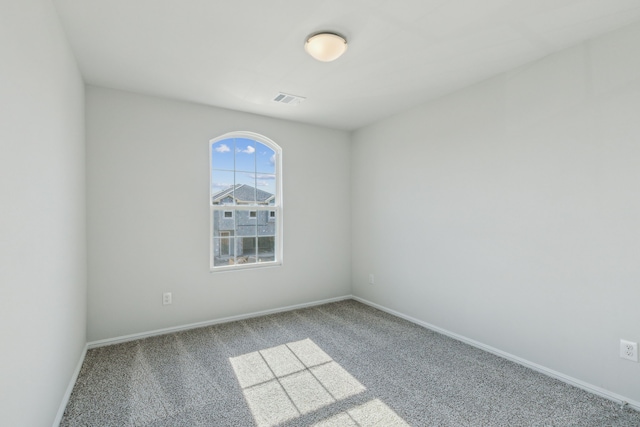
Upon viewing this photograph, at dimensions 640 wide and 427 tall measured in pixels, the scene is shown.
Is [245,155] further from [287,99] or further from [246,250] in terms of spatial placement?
[246,250]

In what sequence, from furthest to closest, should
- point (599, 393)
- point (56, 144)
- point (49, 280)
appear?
point (599, 393) < point (56, 144) < point (49, 280)

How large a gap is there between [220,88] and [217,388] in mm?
2643

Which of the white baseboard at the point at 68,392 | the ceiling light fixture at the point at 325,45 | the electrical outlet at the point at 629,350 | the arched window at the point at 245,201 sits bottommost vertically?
the white baseboard at the point at 68,392

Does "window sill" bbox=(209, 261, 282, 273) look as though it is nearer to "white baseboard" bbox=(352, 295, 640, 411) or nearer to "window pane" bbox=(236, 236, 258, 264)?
"window pane" bbox=(236, 236, 258, 264)

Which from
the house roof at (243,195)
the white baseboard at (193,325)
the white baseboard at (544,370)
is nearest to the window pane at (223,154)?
the house roof at (243,195)

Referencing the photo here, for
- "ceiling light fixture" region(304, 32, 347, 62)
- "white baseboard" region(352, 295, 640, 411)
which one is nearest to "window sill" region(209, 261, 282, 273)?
"white baseboard" region(352, 295, 640, 411)

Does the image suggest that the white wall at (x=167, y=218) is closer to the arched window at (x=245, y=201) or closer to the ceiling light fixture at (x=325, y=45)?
the arched window at (x=245, y=201)

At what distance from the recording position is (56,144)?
6.18ft

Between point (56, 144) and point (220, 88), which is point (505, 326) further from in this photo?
point (56, 144)

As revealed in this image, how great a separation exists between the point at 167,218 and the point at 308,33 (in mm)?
2335

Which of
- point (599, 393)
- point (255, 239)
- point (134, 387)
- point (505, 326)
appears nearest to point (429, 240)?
point (505, 326)

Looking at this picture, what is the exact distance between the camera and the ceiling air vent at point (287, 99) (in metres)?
3.19

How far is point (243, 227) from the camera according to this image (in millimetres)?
3803

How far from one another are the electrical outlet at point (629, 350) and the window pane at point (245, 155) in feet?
12.2
